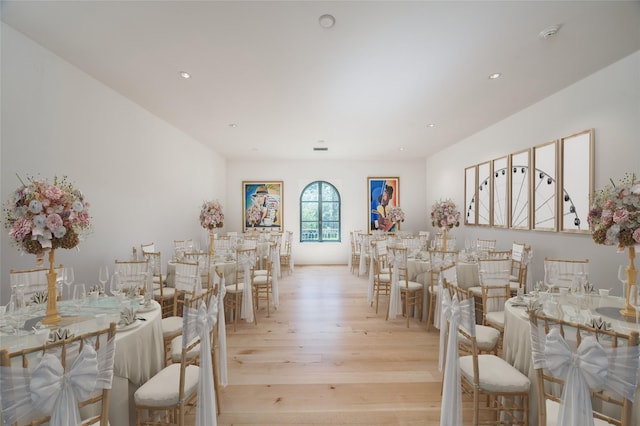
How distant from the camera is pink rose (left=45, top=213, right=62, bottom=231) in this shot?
6.40 ft

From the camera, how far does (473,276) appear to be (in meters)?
4.41

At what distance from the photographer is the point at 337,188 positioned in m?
10.0

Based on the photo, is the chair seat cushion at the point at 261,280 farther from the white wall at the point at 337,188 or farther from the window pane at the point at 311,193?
the window pane at the point at 311,193

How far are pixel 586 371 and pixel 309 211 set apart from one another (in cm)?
886

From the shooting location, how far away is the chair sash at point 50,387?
1224 millimetres

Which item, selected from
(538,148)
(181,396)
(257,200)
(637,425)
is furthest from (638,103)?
(257,200)

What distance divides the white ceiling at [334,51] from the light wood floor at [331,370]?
142 inches

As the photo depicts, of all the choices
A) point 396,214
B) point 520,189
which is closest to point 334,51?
point 520,189

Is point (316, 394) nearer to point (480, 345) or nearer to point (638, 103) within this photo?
point (480, 345)

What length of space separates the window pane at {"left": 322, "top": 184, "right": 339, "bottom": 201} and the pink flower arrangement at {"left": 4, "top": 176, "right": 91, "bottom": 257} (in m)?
8.25

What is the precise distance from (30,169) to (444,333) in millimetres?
4734

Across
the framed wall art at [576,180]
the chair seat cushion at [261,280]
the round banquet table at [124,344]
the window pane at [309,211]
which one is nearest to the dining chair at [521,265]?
the framed wall art at [576,180]

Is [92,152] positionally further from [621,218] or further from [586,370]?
[621,218]

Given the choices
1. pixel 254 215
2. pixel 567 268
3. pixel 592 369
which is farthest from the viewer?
pixel 254 215
